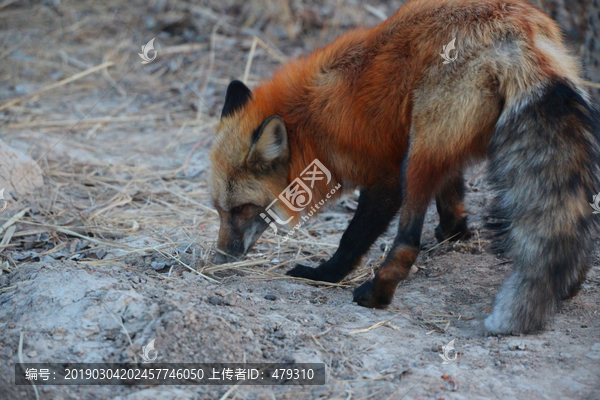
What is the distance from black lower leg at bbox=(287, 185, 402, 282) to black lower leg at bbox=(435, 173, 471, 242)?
2.74ft

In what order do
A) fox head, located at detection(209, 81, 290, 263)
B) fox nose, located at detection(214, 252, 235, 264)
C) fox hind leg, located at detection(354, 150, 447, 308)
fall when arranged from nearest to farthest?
fox hind leg, located at detection(354, 150, 447, 308) < fox head, located at detection(209, 81, 290, 263) < fox nose, located at detection(214, 252, 235, 264)

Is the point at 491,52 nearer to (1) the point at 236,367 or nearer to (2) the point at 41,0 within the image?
(1) the point at 236,367

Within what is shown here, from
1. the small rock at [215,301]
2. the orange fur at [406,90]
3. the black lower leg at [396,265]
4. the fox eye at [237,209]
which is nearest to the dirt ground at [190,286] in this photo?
the small rock at [215,301]

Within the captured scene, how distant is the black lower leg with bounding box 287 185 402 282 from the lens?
4.23 m

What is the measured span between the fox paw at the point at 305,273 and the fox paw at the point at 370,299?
2.01 feet

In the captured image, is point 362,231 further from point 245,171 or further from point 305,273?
point 245,171

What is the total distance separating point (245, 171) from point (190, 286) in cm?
104

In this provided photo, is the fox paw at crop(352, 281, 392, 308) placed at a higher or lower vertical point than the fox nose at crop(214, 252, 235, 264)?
higher

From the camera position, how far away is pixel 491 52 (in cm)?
350

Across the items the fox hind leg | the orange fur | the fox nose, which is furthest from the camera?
the fox nose

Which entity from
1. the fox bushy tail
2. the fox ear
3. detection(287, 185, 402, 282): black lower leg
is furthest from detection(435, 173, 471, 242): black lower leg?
the fox ear

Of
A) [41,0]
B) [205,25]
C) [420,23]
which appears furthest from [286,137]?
[41,0]

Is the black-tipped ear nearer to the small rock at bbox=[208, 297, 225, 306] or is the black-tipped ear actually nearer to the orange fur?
the orange fur

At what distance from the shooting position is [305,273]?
4.52 metres
